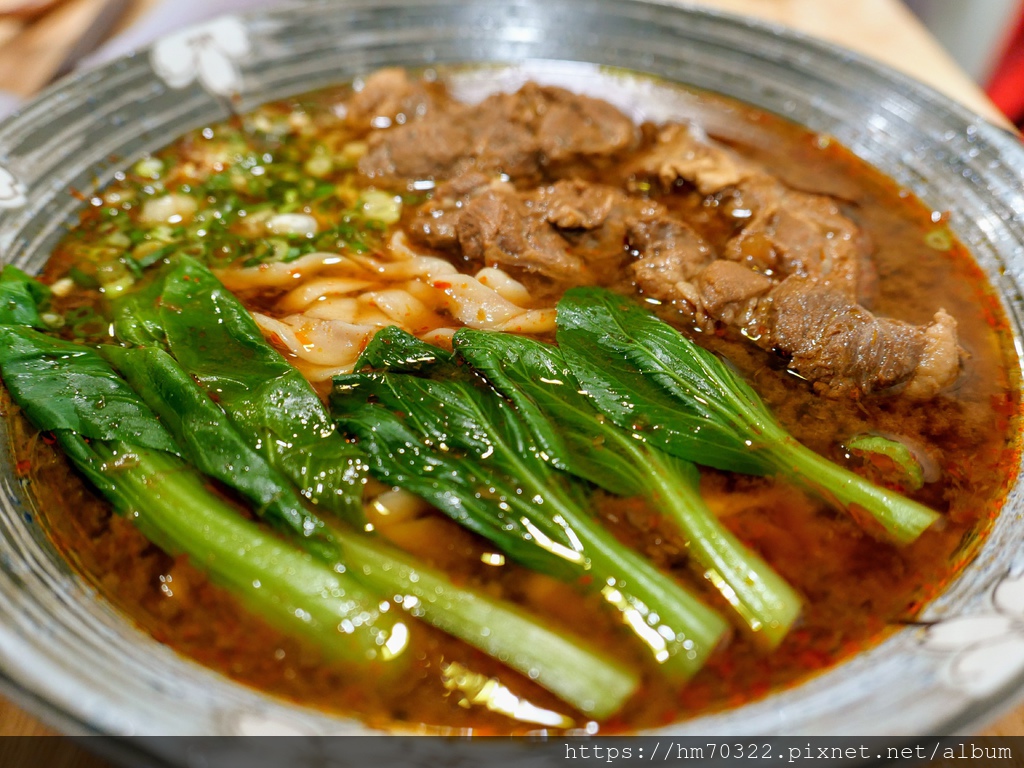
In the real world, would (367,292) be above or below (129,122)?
below

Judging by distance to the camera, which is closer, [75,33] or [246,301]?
[246,301]

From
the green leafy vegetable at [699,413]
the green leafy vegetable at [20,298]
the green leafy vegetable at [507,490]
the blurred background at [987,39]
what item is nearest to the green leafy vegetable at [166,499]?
the green leafy vegetable at [20,298]

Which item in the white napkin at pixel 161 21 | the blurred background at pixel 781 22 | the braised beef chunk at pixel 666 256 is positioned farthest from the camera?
the white napkin at pixel 161 21

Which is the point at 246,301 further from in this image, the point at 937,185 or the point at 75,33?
the point at 937,185

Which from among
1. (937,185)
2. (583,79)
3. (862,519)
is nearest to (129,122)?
(583,79)

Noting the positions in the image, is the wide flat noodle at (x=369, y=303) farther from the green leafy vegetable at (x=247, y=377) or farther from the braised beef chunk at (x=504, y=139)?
the braised beef chunk at (x=504, y=139)

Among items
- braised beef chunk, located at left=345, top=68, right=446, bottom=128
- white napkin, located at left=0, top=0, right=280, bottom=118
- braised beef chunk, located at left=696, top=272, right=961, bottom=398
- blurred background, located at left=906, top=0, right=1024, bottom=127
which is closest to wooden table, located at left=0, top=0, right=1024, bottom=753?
white napkin, located at left=0, top=0, right=280, bottom=118
